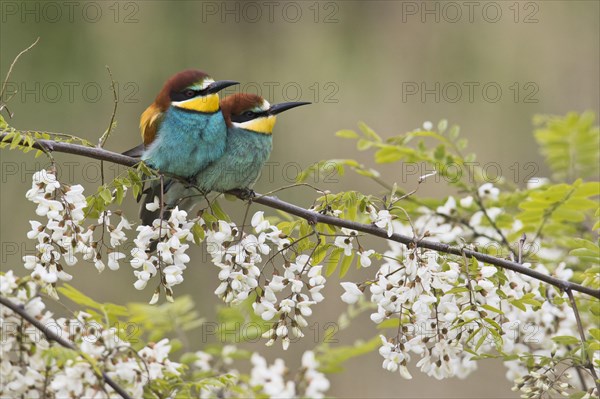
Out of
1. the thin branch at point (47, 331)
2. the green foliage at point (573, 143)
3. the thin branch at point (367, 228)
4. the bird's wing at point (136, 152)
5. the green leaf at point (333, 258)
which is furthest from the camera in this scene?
the green foliage at point (573, 143)

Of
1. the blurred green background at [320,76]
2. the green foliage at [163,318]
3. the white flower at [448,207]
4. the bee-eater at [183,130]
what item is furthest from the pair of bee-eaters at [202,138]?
the blurred green background at [320,76]

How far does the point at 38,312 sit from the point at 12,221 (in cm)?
305

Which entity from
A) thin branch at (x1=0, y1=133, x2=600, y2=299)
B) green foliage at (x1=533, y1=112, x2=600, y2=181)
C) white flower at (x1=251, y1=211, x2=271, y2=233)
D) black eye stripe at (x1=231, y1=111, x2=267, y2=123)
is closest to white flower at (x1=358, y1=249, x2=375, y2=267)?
thin branch at (x1=0, y1=133, x2=600, y2=299)

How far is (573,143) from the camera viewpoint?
101 inches

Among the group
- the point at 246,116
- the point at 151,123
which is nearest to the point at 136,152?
Answer: the point at 151,123

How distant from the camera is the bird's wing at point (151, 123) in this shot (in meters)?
2.33

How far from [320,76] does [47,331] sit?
3.68m

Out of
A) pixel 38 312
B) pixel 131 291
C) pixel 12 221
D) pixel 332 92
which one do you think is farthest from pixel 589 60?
pixel 38 312

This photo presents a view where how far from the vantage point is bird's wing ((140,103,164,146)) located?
7.63 ft

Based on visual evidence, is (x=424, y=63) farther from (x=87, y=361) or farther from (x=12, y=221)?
(x=87, y=361)

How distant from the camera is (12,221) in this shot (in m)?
4.48

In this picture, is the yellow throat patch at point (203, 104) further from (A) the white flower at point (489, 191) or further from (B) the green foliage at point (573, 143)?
(B) the green foliage at point (573, 143)

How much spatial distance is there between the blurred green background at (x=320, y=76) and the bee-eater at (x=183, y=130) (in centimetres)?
212

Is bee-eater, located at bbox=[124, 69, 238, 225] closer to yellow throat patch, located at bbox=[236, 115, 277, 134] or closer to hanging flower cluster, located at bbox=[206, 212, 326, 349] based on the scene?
yellow throat patch, located at bbox=[236, 115, 277, 134]
